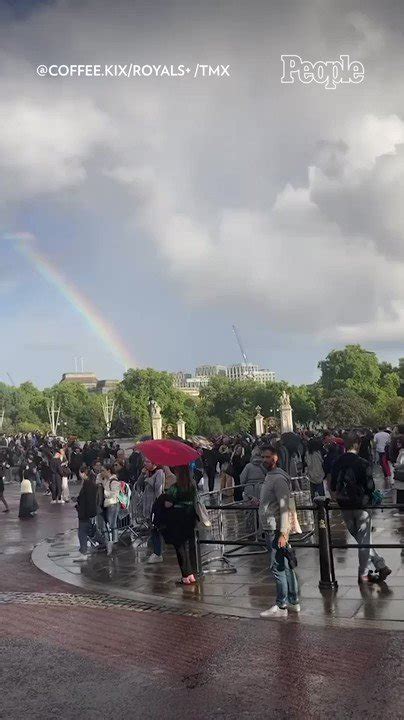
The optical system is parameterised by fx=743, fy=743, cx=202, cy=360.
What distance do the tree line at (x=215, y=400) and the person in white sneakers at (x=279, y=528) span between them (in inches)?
3225

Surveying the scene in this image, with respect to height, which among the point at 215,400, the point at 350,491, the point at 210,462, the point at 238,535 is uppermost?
the point at 215,400

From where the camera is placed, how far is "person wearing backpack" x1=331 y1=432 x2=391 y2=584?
367 inches

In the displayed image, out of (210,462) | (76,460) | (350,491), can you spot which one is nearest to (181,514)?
(350,491)

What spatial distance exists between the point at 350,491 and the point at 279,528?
1437 millimetres

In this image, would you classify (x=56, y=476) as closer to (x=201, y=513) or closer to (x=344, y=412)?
(x=201, y=513)

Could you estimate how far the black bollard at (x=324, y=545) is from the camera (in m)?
9.11

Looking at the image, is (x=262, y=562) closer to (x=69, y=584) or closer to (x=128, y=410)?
(x=69, y=584)

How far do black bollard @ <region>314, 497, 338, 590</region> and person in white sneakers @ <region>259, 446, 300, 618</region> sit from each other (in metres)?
0.74

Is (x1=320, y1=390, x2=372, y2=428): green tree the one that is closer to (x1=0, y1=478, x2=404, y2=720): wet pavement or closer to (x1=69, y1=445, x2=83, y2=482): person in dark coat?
(x1=69, y1=445, x2=83, y2=482): person in dark coat

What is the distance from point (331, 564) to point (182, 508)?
2160 millimetres

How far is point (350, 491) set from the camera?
934cm

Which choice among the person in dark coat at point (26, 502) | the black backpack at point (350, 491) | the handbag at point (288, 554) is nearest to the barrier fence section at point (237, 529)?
the black backpack at point (350, 491)

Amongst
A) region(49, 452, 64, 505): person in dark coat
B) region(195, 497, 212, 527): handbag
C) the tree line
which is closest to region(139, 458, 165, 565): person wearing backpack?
region(195, 497, 212, 527): handbag

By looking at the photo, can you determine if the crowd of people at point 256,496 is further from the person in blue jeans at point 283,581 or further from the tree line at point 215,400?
the tree line at point 215,400
